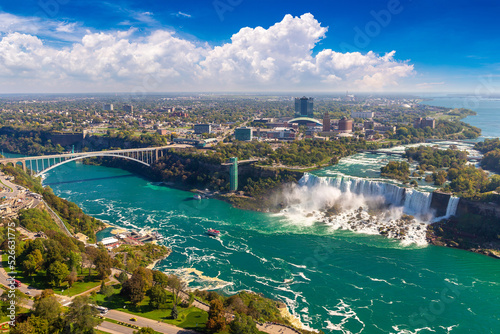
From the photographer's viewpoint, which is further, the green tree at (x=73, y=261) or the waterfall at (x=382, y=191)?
the waterfall at (x=382, y=191)

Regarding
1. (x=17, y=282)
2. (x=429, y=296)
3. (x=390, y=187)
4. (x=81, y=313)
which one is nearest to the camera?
(x=81, y=313)

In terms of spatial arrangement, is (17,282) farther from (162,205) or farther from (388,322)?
(162,205)

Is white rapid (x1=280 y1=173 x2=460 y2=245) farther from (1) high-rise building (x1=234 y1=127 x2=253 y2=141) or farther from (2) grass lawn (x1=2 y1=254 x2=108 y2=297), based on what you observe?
(1) high-rise building (x1=234 y1=127 x2=253 y2=141)

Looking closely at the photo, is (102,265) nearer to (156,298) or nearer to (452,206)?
(156,298)

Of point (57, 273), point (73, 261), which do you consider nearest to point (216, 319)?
point (57, 273)

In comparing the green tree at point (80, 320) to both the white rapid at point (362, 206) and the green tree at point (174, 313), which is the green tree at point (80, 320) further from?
the white rapid at point (362, 206)

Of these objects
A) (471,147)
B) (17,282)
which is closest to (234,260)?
(17,282)

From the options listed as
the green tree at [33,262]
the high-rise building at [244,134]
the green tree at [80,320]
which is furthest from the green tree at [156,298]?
the high-rise building at [244,134]
